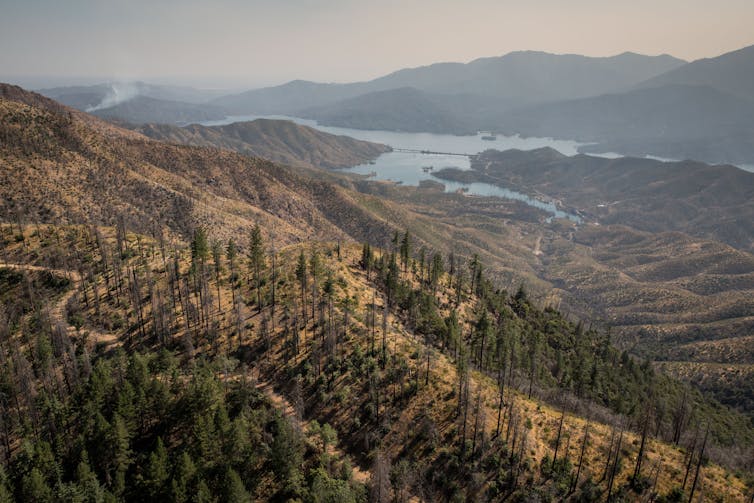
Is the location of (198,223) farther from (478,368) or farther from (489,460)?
(489,460)

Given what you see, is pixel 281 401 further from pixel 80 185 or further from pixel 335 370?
pixel 80 185

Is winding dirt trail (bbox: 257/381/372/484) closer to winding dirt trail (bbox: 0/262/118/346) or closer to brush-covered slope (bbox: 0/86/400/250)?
winding dirt trail (bbox: 0/262/118/346)

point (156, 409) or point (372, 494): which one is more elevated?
point (156, 409)

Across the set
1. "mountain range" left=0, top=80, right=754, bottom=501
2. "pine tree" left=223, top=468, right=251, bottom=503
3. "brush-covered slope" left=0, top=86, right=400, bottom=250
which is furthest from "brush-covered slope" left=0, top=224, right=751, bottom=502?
"brush-covered slope" left=0, top=86, right=400, bottom=250

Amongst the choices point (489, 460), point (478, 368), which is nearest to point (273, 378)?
point (489, 460)

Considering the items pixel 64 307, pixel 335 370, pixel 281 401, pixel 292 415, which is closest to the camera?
pixel 292 415

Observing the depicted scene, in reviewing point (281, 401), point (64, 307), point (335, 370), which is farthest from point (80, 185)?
point (335, 370)

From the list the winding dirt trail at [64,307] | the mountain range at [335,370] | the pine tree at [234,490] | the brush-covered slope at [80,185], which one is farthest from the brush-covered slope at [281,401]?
the brush-covered slope at [80,185]

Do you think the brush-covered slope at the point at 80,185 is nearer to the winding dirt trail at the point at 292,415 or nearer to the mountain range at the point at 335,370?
the mountain range at the point at 335,370
